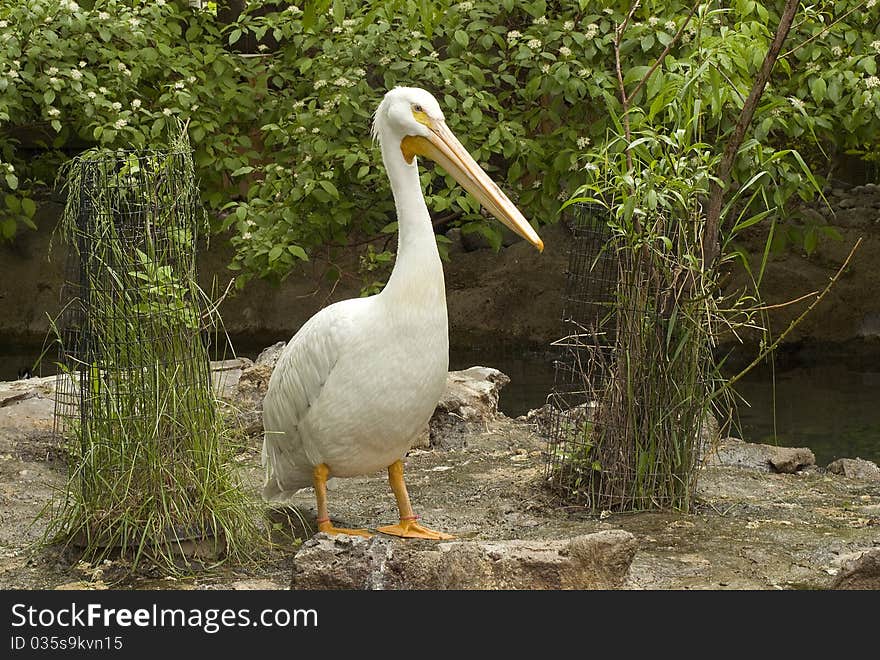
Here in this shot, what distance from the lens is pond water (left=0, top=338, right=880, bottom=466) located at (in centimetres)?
721

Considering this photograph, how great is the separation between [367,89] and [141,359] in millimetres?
3633

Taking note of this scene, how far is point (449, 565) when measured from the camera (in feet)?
10.7

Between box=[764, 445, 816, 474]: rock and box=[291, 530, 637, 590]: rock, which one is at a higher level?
box=[291, 530, 637, 590]: rock

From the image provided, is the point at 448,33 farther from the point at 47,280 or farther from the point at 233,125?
the point at 47,280

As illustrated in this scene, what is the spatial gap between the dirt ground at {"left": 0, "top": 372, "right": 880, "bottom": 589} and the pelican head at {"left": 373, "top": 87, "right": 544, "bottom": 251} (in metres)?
1.11

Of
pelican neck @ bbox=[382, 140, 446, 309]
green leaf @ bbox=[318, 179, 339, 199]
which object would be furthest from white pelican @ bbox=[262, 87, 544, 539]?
green leaf @ bbox=[318, 179, 339, 199]

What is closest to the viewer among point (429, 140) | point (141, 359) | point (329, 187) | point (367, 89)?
point (141, 359)

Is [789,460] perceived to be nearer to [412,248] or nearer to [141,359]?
[412,248]

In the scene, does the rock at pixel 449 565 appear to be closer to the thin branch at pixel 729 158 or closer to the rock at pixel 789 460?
the thin branch at pixel 729 158

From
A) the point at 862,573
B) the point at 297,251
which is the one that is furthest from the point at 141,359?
the point at 297,251

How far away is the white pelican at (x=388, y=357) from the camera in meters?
4.03

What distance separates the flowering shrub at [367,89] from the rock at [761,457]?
4.14 feet

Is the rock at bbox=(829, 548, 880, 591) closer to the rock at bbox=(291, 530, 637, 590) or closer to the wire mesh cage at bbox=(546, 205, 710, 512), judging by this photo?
the rock at bbox=(291, 530, 637, 590)

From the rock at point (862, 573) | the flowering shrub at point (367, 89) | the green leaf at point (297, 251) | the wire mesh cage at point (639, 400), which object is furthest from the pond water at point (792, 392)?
the rock at point (862, 573)
